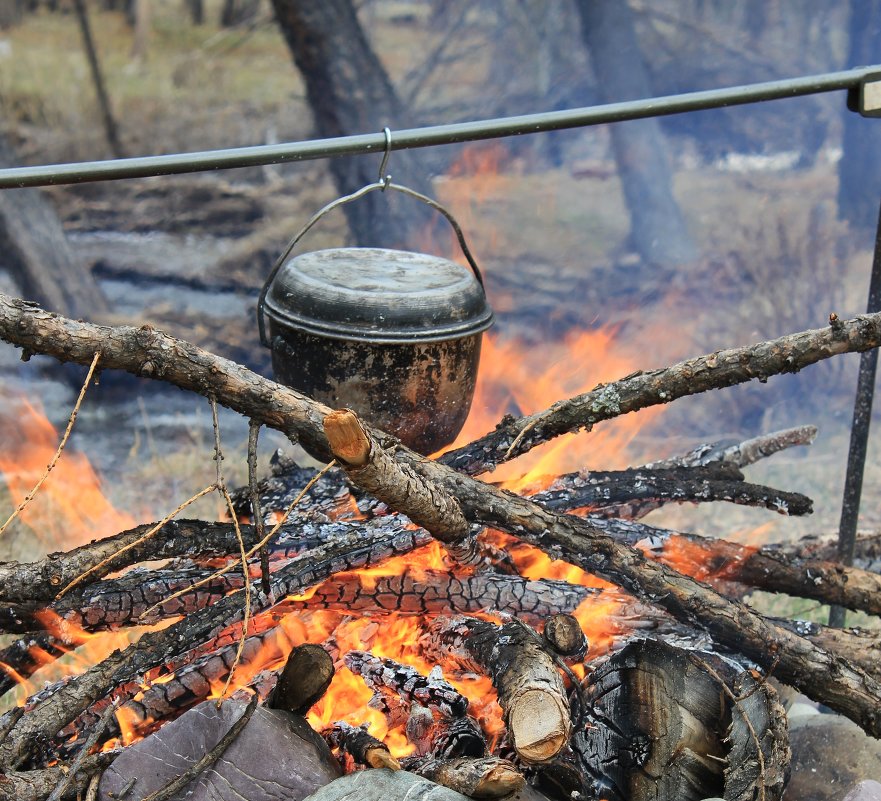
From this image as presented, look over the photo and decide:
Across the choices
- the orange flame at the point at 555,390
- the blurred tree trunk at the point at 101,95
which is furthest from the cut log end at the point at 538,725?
the blurred tree trunk at the point at 101,95

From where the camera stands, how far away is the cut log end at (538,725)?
209cm

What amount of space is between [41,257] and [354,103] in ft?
8.43

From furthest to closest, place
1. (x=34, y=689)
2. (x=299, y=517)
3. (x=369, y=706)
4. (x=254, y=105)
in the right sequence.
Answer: (x=254, y=105) < (x=34, y=689) < (x=299, y=517) < (x=369, y=706)

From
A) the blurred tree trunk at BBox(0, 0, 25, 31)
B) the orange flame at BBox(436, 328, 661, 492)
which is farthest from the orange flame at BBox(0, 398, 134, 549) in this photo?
the blurred tree trunk at BBox(0, 0, 25, 31)

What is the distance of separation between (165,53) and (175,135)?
2.77 feet

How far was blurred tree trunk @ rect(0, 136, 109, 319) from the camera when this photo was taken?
639 centimetres

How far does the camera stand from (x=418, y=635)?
2.79 m

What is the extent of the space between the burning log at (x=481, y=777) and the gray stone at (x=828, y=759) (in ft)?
3.49

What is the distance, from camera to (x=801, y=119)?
298 inches

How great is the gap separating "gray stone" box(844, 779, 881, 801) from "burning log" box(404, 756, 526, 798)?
0.92 m

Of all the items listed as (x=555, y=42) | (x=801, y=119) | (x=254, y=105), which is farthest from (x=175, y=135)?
(x=801, y=119)

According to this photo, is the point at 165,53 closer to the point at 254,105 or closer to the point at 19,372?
the point at 254,105

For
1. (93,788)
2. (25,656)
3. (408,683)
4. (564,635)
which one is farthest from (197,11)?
(93,788)

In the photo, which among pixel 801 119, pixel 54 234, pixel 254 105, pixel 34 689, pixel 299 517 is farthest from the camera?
pixel 254 105
